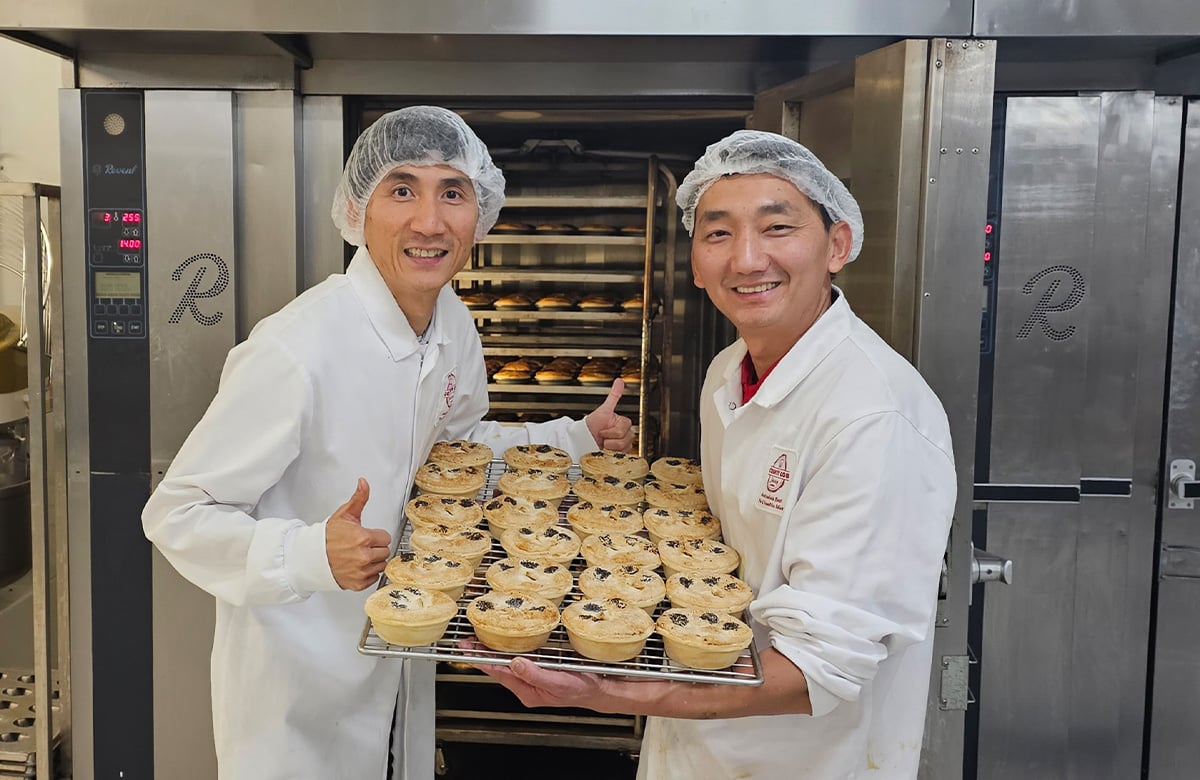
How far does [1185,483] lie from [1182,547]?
20 centimetres

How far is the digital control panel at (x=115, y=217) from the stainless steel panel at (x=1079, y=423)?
2.40 metres

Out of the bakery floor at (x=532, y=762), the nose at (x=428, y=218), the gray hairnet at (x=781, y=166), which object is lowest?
the bakery floor at (x=532, y=762)

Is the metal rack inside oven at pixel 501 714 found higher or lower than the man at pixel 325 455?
lower

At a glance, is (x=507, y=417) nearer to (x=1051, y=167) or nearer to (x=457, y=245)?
(x=457, y=245)

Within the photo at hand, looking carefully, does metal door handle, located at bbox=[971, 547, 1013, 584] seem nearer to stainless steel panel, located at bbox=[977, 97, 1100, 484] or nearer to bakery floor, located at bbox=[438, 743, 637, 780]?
stainless steel panel, located at bbox=[977, 97, 1100, 484]

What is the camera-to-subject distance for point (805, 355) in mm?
1557

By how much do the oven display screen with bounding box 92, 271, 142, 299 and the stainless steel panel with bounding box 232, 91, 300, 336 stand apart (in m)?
0.28

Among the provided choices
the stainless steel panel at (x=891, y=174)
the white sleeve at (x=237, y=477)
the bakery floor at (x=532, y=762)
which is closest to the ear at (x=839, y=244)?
the stainless steel panel at (x=891, y=174)

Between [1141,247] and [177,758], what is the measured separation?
→ 313cm

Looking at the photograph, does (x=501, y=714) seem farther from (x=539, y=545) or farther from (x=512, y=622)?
(x=512, y=622)

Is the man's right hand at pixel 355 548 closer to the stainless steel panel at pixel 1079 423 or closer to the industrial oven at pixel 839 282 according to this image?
the industrial oven at pixel 839 282

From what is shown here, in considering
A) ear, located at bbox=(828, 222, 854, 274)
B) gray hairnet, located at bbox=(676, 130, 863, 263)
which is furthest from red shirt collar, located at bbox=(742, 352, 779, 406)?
gray hairnet, located at bbox=(676, 130, 863, 263)

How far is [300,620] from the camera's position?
181 centimetres

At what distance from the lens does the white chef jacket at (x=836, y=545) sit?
137 cm
